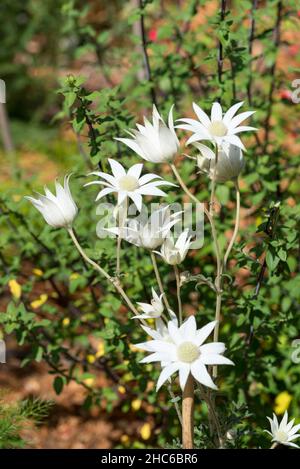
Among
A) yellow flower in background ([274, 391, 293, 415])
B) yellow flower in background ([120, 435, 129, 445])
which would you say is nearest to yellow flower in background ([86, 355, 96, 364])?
yellow flower in background ([120, 435, 129, 445])

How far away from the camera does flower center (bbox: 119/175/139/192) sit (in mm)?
1443

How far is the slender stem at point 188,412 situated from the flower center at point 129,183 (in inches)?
17.2

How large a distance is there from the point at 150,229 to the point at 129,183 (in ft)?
0.39

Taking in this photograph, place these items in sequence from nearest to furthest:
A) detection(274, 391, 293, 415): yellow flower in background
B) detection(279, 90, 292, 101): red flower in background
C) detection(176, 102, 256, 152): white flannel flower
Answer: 1. detection(176, 102, 256, 152): white flannel flower
2. detection(274, 391, 293, 415): yellow flower in background
3. detection(279, 90, 292, 101): red flower in background

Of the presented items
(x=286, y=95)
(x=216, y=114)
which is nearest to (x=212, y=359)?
(x=216, y=114)

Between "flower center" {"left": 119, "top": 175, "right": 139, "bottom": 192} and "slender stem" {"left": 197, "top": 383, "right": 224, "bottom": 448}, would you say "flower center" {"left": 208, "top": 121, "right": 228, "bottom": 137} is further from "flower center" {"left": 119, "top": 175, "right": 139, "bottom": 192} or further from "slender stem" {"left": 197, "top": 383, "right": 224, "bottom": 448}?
"slender stem" {"left": 197, "top": 383, "right": 224, "bottom": 448}

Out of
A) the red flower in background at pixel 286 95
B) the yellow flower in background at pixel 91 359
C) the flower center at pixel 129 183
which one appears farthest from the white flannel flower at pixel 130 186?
the red flower in background at pixel 286 95

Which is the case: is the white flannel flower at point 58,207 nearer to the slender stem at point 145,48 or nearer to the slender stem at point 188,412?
the slender stem at point 188,412

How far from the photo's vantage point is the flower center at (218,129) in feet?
4.71

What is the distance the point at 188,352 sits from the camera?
1332 millimetres

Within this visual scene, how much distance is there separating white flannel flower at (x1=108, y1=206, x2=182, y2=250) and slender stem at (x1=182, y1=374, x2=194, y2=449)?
31 cm

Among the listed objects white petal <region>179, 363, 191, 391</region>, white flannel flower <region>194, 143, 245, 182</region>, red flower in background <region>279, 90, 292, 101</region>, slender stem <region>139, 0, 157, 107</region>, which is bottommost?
white petal <region>179, 363, 191, 391</region>

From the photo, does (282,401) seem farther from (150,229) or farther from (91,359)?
(150,229)

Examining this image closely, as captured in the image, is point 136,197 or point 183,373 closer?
point 183,373
